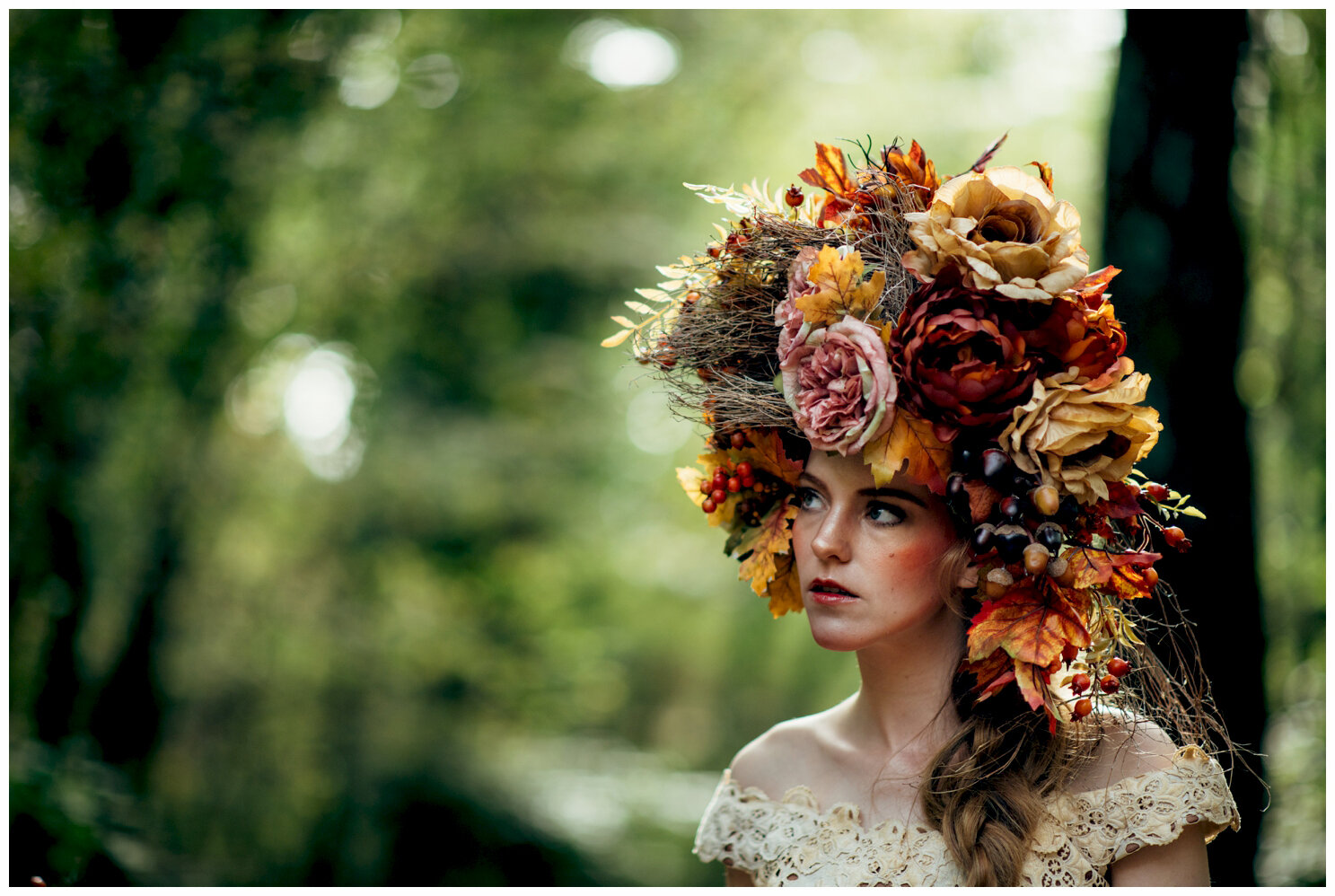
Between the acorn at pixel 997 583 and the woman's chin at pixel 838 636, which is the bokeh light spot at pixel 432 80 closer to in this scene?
the woman's chin at pixel 838 636

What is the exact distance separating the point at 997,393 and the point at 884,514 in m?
0.34

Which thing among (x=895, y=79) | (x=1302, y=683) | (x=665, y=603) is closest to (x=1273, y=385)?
(x=1302, y=683)

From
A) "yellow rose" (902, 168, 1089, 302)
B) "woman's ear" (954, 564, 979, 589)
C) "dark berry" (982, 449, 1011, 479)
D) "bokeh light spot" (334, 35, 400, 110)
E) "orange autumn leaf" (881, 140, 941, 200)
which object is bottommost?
"woman's ear" (954, 564, 979, 589)

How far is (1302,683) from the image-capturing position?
13.4 ft

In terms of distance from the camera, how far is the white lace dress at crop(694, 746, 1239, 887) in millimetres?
1746

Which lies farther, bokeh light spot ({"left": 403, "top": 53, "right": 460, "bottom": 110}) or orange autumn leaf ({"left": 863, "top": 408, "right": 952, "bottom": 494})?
bokeh light spot ({"left": 403, "top": 53, "right": 460, "bottom": 110})

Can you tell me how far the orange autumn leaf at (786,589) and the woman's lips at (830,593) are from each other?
10.9 inches

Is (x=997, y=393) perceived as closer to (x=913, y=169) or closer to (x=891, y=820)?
(x=913, y=169)

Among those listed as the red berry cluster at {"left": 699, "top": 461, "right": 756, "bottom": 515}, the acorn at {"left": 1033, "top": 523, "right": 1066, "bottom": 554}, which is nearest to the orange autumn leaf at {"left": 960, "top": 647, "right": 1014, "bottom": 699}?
the acorn at {"left": 1033, "top": 523, "right": 1066, "bottom": 554}

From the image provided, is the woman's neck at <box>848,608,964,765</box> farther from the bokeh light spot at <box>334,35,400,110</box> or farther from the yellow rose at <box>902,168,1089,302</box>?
the bokeh light spot at <box>334,35,400,110</box>

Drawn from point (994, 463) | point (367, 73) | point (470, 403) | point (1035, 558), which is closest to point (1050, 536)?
point (1035, 558)

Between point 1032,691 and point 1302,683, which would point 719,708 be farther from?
point 1032,691

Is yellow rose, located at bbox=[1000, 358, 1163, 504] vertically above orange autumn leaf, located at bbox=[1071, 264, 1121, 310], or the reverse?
orange autumn leaf, located at bbox=[1071, 264, 1121, 310]

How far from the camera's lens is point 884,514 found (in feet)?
6.17
